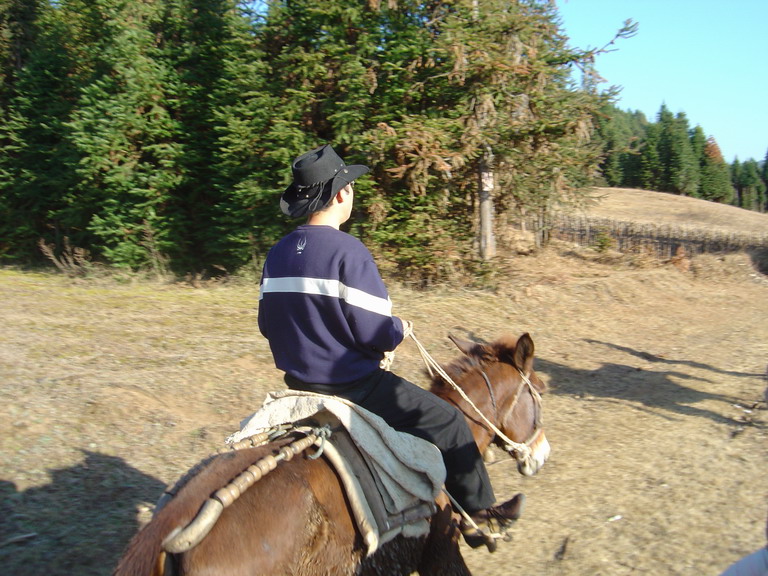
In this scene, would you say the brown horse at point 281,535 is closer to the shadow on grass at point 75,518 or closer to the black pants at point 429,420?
the black pants at point 429,420

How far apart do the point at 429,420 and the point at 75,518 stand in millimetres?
2741

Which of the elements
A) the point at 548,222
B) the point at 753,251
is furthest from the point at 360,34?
the point at 753,251

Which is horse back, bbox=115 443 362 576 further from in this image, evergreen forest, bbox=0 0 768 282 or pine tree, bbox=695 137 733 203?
pine tree, bbox=695 137 733 203

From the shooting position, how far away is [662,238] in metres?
23.2

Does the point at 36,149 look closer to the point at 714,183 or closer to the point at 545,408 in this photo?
the point at 545,408

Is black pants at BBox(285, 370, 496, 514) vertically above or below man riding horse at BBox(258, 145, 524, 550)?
below

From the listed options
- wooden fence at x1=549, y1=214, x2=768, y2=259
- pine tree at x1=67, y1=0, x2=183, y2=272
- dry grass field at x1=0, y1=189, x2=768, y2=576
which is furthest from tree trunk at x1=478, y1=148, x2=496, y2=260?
wooden fence at x1=549, y1=214, x2=768, y2=259

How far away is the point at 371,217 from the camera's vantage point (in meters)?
12.0

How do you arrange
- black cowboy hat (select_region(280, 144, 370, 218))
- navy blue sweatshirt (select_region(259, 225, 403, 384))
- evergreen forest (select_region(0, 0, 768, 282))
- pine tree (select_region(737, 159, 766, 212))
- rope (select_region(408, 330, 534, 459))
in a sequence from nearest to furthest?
navy blue sweatshirt (select_region(259, 225, 403, 384)), black cowboy hat (select_region(280, 144, 370, 218)), rope (select_region(408, 330, 534, 459)), evergreen forest (select_region(0, 0, 768, 282)), pine tree (select_region(737, 159, 766, 212))

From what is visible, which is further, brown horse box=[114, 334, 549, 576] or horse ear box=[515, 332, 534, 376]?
horse ear box=[515, 332, 534, 376]

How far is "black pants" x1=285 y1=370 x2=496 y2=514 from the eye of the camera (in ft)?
10.1

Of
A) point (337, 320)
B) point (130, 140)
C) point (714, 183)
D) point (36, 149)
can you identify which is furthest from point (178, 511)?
point (714, 183)

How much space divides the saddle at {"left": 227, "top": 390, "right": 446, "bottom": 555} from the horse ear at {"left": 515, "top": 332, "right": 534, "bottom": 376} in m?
1.13

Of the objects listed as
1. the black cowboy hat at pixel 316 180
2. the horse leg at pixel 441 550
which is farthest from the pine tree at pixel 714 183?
the black cowboy hat at pixel 316 180
